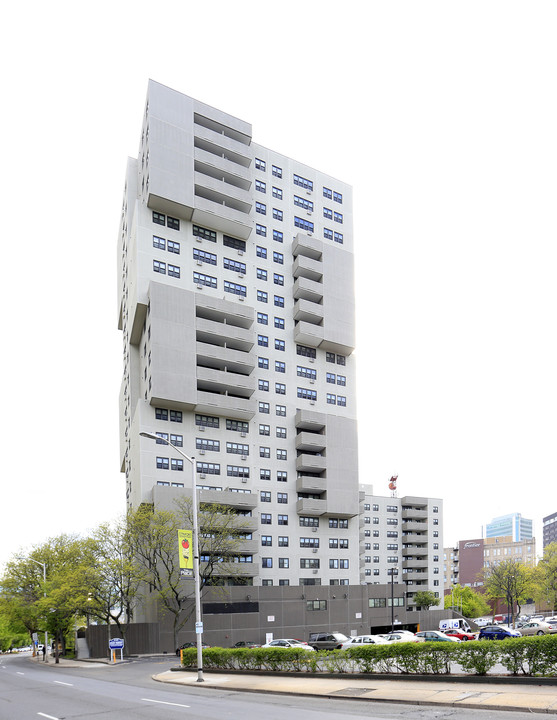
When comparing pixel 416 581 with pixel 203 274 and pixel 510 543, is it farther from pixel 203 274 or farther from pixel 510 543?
pixel 203 274

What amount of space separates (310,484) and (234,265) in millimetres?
30848

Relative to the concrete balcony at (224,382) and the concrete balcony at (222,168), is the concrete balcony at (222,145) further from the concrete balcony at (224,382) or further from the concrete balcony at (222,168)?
the concrete balcony at (224,382)

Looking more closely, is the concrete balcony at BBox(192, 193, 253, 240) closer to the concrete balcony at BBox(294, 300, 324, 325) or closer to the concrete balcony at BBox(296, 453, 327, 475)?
the concrete balcony at BBox(294, 300, 324, 325)

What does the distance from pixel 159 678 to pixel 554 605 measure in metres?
115

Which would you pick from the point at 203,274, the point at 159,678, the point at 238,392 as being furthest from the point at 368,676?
the point at 203,274

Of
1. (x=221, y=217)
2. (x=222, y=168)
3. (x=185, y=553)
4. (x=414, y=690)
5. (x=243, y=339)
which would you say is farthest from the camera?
(x=222, y=168)

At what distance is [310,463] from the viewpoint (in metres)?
79.6

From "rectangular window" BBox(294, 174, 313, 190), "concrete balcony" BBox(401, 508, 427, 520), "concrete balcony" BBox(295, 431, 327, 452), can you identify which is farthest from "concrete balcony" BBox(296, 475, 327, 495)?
"concrete balcony" BBox(401, 508, 427, 520)

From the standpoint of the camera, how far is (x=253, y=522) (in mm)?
72125

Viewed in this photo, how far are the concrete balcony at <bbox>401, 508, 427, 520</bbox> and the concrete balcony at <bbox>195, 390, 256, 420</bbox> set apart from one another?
64.2 meters

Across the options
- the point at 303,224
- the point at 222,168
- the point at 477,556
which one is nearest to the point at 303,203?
the point at 303,224

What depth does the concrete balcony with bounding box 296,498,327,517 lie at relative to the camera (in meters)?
77.7

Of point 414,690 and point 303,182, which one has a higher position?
point 303,182

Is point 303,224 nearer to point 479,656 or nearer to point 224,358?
point 224,358
